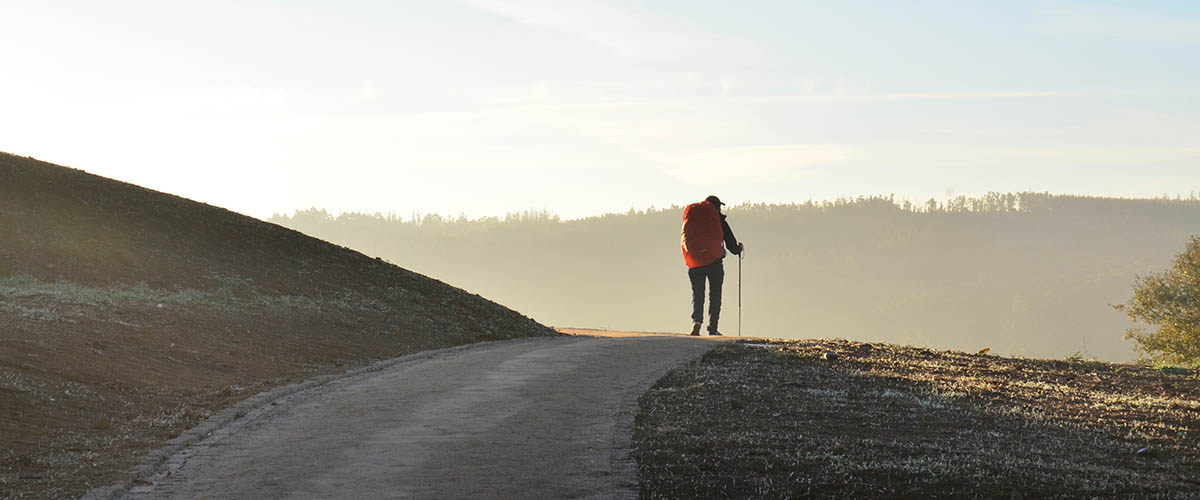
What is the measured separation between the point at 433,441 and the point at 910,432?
16.8 ft

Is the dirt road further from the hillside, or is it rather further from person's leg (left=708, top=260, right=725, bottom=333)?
person's leg (left=708, top=260, right=725, bottom=333)

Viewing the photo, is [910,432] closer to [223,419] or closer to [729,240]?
[223,419]

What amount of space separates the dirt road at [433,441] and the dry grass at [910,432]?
2.01 feet

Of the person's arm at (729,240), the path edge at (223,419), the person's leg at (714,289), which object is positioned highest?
the person's arm at (729,240)

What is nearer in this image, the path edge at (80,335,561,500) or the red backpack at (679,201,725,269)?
the path edge at (80,335,561,500)

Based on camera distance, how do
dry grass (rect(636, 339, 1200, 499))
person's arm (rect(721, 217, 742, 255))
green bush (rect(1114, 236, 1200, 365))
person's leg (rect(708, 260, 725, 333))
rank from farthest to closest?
green bush (rect(1114, 236, 1200, 365)) < person's leg (rect(708, 260, 725, 333)) < person's arm (rect(721, 217, 742, 255)) < dry grass (rect(636, 339, 1200, 499))

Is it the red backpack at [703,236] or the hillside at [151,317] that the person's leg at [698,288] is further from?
the hillside at [151,317]

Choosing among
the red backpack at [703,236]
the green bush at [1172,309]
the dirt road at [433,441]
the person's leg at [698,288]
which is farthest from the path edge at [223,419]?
the green bush at [1172,309]

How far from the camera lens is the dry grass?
927cm

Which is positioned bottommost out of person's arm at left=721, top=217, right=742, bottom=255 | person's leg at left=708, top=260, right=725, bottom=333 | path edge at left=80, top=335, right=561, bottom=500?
path edge at left=80, top=335, right=561, bottom=500

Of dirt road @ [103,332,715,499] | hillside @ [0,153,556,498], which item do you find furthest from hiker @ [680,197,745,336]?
dirt road @ [103,332,715,499]

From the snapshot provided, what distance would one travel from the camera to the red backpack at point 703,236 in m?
28.3

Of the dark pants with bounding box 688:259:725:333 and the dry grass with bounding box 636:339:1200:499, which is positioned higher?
the dark pants with bounding box 688:259:725:333

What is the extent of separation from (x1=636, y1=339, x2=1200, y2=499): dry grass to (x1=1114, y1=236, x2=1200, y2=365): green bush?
1597 inches
